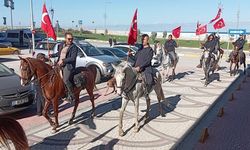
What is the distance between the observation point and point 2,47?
31.1 meters

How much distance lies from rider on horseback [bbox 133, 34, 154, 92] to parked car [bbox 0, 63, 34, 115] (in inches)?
146

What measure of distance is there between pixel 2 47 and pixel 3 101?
25.2 meters

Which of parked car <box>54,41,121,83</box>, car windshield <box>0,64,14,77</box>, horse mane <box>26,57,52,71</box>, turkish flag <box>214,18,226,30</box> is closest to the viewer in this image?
horse mane <box>26,57,52,71</box>

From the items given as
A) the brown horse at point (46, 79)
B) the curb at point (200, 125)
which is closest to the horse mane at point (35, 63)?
the brown horse at point (46, 79)

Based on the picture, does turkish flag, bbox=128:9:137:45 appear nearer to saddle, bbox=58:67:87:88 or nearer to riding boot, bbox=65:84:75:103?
saddle, bbox=58:67:87:88

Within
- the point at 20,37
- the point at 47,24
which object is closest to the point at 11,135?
the point at 47,24

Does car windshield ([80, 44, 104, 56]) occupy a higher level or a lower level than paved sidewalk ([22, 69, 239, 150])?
higher

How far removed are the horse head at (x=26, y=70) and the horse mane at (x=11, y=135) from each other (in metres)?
4.84

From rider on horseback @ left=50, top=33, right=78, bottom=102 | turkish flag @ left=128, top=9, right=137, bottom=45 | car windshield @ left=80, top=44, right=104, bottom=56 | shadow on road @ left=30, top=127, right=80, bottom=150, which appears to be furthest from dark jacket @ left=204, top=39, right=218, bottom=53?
shadow on road @ left=30, top=127, right=80, bottom=150

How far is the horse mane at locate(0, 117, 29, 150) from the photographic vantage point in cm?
231

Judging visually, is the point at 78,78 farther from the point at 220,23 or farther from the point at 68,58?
the point at 220,23

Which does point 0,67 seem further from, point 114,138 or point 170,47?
point 170,47

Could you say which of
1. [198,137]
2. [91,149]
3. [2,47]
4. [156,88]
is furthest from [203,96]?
[2,47]

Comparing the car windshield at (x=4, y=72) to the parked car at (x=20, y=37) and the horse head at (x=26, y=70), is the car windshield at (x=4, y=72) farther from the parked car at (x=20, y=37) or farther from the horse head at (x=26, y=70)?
the parked car at (x=20, y=37)
